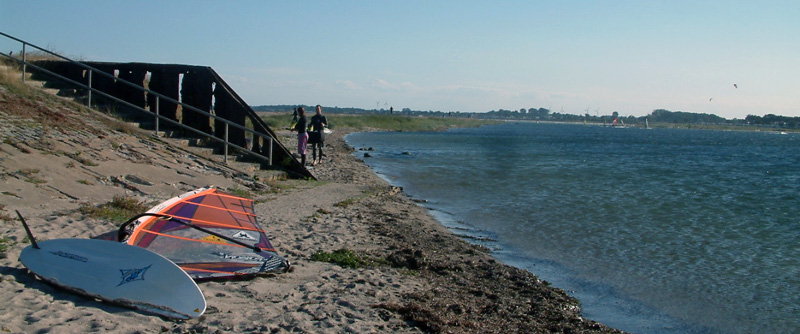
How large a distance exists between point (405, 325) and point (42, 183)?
600 centimetres

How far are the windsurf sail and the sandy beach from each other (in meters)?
0.20

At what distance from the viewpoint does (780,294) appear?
29.6 feet

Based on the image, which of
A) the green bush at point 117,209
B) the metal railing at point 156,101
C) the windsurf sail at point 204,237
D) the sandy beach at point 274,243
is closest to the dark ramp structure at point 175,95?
the metal railing at point 156,101

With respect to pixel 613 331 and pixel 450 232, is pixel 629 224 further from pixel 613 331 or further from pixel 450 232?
pixel 613 331

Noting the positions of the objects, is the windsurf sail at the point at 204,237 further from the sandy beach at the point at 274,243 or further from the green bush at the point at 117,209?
the green bush at the point at 117,209

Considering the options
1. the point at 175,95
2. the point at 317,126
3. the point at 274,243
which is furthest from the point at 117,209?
the point at 317,126

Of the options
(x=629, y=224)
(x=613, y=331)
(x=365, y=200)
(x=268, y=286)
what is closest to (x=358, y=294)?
(x=268, y=286)

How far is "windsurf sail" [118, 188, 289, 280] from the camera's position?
6391 mm

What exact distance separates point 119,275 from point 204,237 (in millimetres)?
1386

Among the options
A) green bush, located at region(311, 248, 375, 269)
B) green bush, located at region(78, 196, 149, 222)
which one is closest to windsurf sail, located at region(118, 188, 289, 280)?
green bush, located at region(311, 248, 375, 269)

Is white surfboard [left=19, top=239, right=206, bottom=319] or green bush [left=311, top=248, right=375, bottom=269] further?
green bush [left=311, top=248, right=375, bottom=269]

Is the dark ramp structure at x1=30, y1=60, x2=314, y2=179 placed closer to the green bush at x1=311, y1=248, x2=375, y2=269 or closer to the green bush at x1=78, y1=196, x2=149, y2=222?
the green bush at x1=78, y1=196, x2=149, y2=222

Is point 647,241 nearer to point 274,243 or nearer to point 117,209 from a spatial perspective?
point 274,243

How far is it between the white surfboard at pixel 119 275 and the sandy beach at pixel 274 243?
0.10 meters
